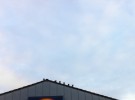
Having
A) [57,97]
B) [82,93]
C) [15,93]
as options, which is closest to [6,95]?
[15,93]

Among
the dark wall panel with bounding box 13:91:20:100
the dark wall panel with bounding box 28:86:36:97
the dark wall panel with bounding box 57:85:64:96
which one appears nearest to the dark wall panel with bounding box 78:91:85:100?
the dark wall panel with bounding box 57:85:64:96

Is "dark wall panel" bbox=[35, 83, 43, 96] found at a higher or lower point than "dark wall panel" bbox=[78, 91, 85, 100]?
higher

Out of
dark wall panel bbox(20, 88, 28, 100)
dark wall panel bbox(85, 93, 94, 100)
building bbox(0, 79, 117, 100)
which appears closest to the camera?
dark wall panel bbox(85, 93, 94, 100)

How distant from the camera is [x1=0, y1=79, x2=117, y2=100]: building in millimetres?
26766

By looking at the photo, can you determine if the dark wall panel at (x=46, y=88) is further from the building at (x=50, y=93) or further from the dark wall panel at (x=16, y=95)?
the dark wall panel at (x=16, y=95)

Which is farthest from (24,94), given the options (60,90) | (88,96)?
(88,96)

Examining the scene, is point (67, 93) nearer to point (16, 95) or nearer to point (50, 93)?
point (50, 93)

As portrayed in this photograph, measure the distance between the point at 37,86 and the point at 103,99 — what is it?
6112 mm

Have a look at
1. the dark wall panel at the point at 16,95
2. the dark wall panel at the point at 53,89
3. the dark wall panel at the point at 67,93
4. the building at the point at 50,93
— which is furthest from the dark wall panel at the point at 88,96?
the dark wall panel at the point at 16,95

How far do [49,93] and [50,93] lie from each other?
0.09 m

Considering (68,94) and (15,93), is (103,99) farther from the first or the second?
(15,93)

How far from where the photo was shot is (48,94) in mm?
27078

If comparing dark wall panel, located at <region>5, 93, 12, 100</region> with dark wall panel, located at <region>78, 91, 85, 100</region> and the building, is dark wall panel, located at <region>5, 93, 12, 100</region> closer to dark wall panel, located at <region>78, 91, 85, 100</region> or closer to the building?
the building

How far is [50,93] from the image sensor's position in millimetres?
27094
